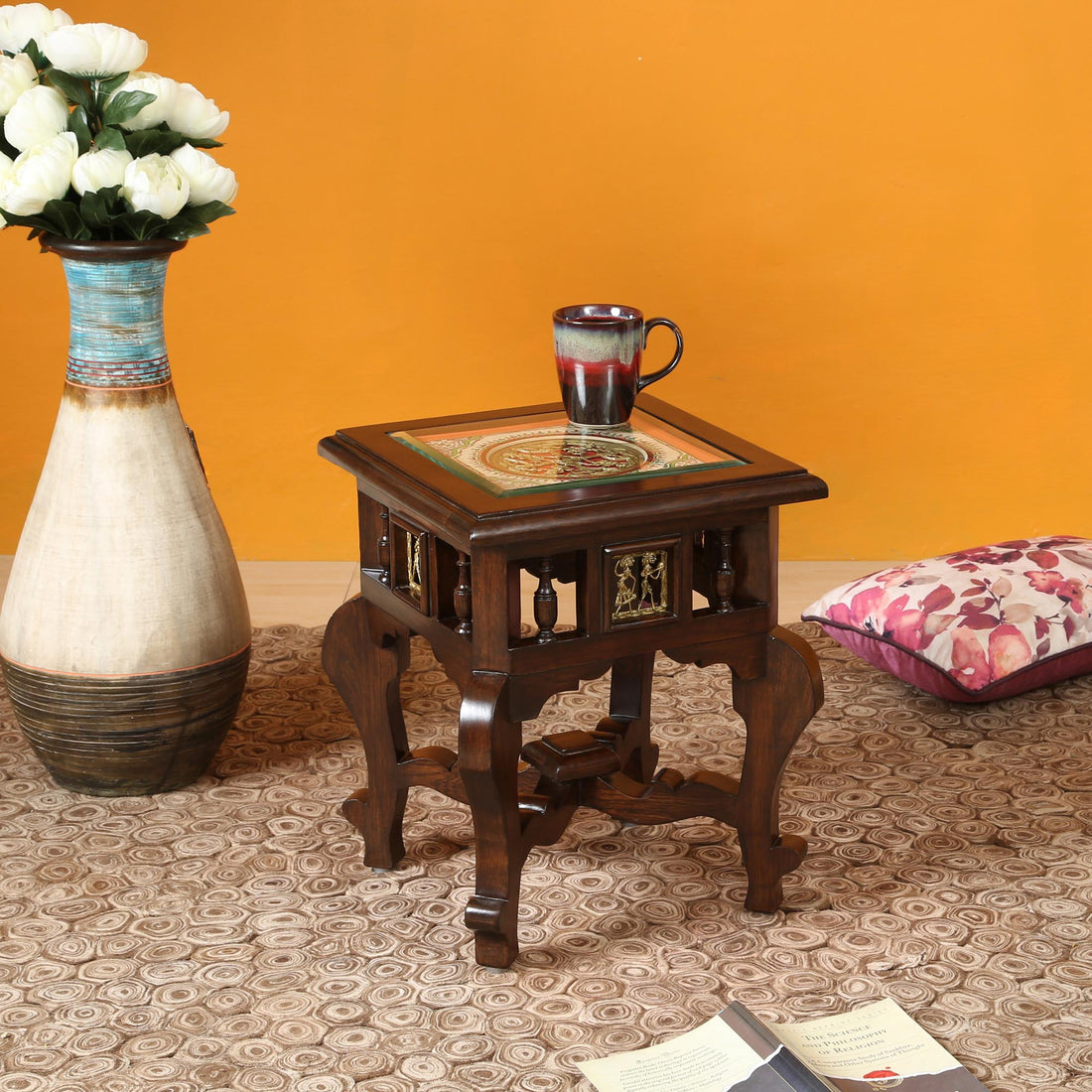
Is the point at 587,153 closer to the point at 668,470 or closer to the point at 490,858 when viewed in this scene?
the point at 668,470

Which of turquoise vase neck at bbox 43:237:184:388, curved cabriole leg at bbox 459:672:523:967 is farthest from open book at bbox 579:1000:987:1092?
turquoise vase neck at bbox 43:237:184:388

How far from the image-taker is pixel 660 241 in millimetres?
2953

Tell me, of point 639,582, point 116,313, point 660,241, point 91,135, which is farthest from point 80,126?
point 660,241

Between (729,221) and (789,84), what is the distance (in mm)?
279

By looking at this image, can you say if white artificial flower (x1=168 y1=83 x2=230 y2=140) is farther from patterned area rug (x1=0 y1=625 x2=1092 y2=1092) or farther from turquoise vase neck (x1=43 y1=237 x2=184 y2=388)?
patterned area rug (x1=0 y1=625 x2=1092 y2=1092)

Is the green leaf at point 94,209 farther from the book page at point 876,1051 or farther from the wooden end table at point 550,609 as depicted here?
the book page at point 876,1051

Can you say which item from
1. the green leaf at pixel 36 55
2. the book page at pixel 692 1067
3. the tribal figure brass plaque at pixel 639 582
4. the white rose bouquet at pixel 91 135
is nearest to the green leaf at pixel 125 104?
the white rose bouquet at pixel 91 135

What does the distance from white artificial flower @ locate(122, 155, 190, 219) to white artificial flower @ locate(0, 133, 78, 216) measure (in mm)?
74

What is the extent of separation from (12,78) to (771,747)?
1249mm

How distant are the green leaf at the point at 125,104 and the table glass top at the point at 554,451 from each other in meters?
0.54

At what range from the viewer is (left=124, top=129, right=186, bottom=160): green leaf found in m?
1.90

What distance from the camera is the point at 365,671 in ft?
6.13

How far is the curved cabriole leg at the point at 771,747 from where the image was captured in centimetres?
169

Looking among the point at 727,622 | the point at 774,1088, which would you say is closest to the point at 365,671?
the point at 727,622
